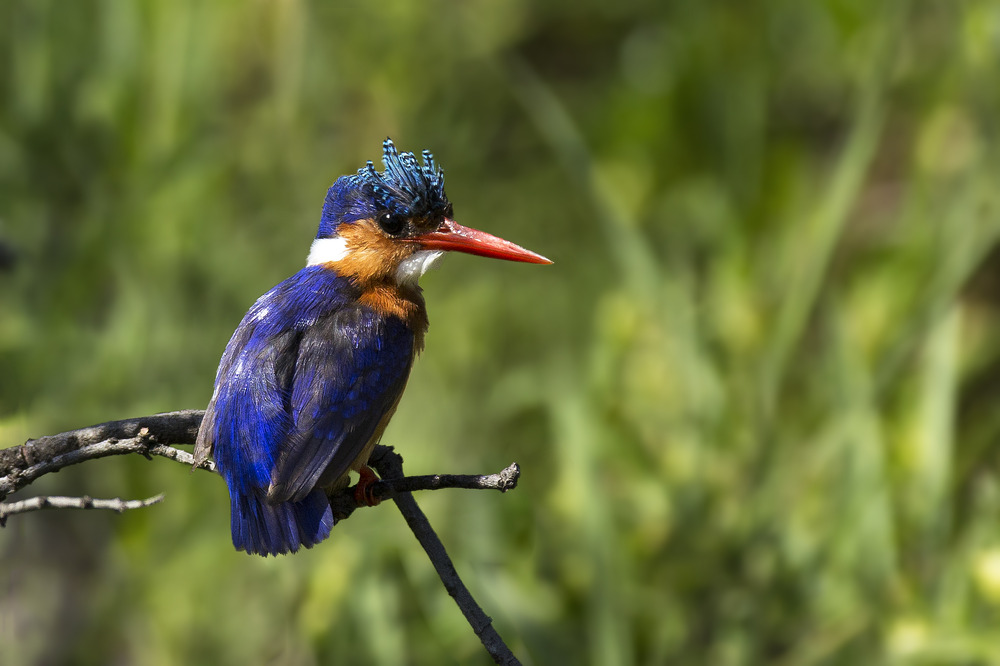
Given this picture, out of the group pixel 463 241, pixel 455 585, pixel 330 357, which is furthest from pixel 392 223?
pixel 455 585

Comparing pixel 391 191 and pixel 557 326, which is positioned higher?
pixel 557 326

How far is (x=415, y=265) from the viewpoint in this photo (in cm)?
150

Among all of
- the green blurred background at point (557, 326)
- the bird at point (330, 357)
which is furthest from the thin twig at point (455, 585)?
the green blurred background at point (557, 326)

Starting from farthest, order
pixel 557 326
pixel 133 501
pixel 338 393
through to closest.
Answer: pixel 557 326 → pixel 338 393 → pixel 133 501

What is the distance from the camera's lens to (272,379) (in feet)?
4.14

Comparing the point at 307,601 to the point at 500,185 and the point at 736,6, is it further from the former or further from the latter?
the point at 736,6

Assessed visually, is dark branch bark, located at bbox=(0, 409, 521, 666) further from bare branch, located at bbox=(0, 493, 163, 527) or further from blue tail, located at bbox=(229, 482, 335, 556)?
blue tail, located at bbox=(229, 482, 335, 556)

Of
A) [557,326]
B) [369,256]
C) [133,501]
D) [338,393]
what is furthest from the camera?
[557,326]

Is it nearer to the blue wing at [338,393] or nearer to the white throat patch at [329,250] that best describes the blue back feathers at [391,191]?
the white throat patch at [329,250]

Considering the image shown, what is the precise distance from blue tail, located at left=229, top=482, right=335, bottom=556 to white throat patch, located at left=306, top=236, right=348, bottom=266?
456mm

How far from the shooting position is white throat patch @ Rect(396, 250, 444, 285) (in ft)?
4.84

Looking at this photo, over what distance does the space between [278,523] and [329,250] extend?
517 millimetres

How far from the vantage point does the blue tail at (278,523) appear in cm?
115

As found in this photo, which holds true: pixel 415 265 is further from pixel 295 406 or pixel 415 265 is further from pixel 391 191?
pixel 295 406
